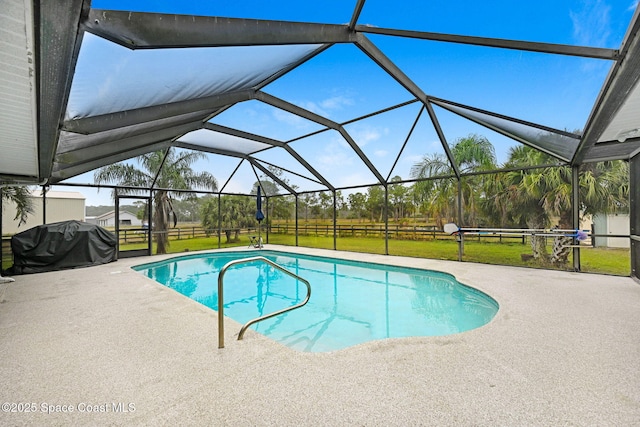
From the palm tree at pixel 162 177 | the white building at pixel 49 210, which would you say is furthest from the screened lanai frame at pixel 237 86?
the palm tree at pixel 162 177

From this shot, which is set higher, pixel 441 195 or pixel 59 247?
pixel 441 195

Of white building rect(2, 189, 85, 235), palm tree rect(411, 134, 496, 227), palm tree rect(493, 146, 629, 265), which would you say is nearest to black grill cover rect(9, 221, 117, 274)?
white building rect(2, 189, 85, 235)

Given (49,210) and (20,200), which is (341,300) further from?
(20,200)

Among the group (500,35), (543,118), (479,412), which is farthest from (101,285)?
(543,118)

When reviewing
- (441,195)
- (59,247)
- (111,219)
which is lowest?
(59,247)

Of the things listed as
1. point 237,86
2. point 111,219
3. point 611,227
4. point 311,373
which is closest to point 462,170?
point 611,227

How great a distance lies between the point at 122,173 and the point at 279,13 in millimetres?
9238

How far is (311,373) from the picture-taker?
7.35 ft

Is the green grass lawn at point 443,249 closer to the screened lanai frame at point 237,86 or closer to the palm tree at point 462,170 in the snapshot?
the palm tree at point 462,170

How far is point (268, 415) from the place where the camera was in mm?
1754

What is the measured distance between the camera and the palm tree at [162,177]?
9570mm

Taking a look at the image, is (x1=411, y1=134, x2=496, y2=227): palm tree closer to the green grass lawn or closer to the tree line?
the tree line

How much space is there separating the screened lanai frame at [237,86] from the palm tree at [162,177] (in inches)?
78.1

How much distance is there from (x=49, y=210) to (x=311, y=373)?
9.62 m
